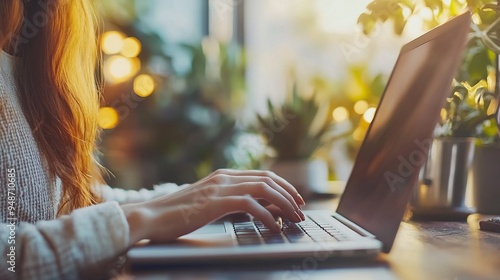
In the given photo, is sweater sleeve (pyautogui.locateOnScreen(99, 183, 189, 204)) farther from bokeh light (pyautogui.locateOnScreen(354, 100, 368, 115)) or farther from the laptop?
bokeh light (pyautogui.locateOnScreen(354, 100, 368, 115))

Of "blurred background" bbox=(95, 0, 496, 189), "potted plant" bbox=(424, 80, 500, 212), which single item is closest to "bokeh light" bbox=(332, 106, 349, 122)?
"blurred background" bbox=(95, 0, 496, 189)

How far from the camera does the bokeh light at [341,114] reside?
5.12 feet

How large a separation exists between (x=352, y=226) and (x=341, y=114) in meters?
0.86

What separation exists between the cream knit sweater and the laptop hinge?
0.30 metres

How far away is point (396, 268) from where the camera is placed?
55 cm

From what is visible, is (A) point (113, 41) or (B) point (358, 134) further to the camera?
(A) point (113, 41)

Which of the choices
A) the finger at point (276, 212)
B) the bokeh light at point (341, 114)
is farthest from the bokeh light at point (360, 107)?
the finger at point (276, 212)

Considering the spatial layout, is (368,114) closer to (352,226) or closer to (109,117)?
(352,226)

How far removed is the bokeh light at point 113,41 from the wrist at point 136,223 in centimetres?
150

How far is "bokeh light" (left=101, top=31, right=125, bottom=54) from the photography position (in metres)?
1.98

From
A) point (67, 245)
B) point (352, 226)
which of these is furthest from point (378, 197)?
point (67, 245)

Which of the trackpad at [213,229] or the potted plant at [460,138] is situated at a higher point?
the potted plant at [460,138]

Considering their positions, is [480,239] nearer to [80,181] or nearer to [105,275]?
[105,275]

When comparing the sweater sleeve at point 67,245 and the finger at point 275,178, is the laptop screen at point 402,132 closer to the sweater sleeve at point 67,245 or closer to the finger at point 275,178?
the finger at point 275,178
